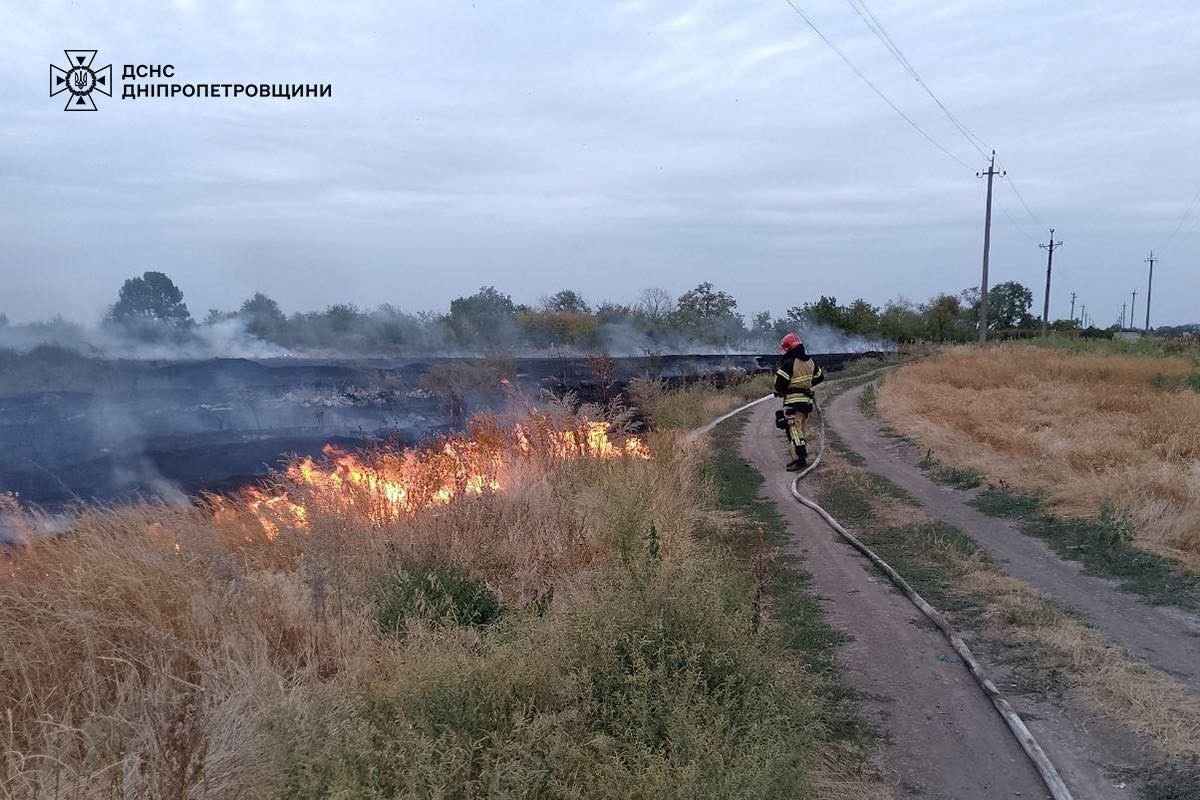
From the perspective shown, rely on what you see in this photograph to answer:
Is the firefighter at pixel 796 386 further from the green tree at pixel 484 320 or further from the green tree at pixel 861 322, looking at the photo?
the green tree at pixel 861 322

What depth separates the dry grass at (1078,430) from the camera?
9000 mm

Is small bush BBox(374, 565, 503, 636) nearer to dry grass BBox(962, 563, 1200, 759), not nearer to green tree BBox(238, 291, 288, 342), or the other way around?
dry grass BBox(962, 563, 1200, 759)

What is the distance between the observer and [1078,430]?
14.0 meters

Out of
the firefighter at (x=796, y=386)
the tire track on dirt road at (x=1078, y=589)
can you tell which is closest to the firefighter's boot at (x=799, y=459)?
the firefighter at (x=796, y=386)

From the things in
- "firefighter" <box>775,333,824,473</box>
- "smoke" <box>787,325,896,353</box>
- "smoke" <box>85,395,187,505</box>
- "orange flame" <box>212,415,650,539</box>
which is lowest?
"smoke" <box>85,395,187,505</box>

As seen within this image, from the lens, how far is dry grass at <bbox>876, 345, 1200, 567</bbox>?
9000 mm

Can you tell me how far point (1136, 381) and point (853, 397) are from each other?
9.33 meters

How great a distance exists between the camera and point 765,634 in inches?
214

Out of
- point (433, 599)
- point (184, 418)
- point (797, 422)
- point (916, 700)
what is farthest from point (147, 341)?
A: point (916, 700)

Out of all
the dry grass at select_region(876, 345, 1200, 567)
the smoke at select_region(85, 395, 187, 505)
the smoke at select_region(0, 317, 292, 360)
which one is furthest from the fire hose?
the smoke at select_region(0, 317, 292, 360)

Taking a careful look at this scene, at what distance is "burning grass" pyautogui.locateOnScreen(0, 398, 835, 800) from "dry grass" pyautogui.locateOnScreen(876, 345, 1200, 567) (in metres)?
5.26

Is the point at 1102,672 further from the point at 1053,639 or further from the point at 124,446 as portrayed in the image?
the point at 124,446

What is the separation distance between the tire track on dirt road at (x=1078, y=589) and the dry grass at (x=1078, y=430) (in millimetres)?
898

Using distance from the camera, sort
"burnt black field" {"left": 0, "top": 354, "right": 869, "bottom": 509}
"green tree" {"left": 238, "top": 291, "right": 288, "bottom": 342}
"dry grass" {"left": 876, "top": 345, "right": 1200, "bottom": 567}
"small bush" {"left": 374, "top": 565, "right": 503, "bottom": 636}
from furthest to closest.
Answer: "green tree" {"left": 238, "top": 291, "right": 288, "bottom": 342}
"burnt black field" {"left": 0, "top": 354, "right": 869, "bottom": 509}
"dry grass" {"left": 876, "top": 345, "right": 1200, "bottom": 567}
"small bush" {"left": 374, "top": 565, "right": 503, "bottom": 636}
